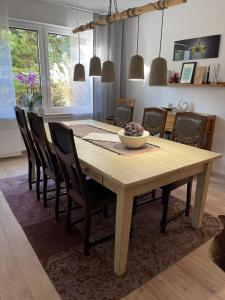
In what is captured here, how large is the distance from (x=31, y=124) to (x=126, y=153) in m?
1.03

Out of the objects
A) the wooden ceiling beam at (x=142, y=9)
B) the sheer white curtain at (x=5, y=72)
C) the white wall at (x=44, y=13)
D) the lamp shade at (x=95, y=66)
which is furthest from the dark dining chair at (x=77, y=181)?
the white wall at (x=44, y=13)

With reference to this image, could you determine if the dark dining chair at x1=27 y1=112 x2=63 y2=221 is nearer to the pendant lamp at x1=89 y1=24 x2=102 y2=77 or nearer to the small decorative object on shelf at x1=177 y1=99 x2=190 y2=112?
the pendant lamp at x1=89 y1=24 x2=102 y2=77

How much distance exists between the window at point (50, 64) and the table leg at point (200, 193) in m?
3.06

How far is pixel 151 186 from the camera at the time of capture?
1.63m

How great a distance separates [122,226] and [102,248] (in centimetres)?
52

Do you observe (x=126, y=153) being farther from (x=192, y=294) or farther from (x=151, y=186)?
(x=192, y=294)

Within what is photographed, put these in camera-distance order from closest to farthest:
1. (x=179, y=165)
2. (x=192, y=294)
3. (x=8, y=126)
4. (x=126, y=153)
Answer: (x=192, y=294)
(x=179, y=165)
(x=126, y=153)
(x=8, y=126)

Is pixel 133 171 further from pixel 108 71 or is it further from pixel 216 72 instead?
pixel 216 72

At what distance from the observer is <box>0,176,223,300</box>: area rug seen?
1598 mm

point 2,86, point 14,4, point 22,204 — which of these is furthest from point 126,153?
point 14,4

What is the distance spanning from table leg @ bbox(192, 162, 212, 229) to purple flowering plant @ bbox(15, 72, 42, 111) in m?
3.01

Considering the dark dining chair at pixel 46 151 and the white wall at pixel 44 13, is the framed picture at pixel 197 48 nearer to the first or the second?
the white wall at pixel 44 13

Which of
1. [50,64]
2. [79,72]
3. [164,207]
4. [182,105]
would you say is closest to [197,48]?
[182,105]

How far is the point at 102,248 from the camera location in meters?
1.95
